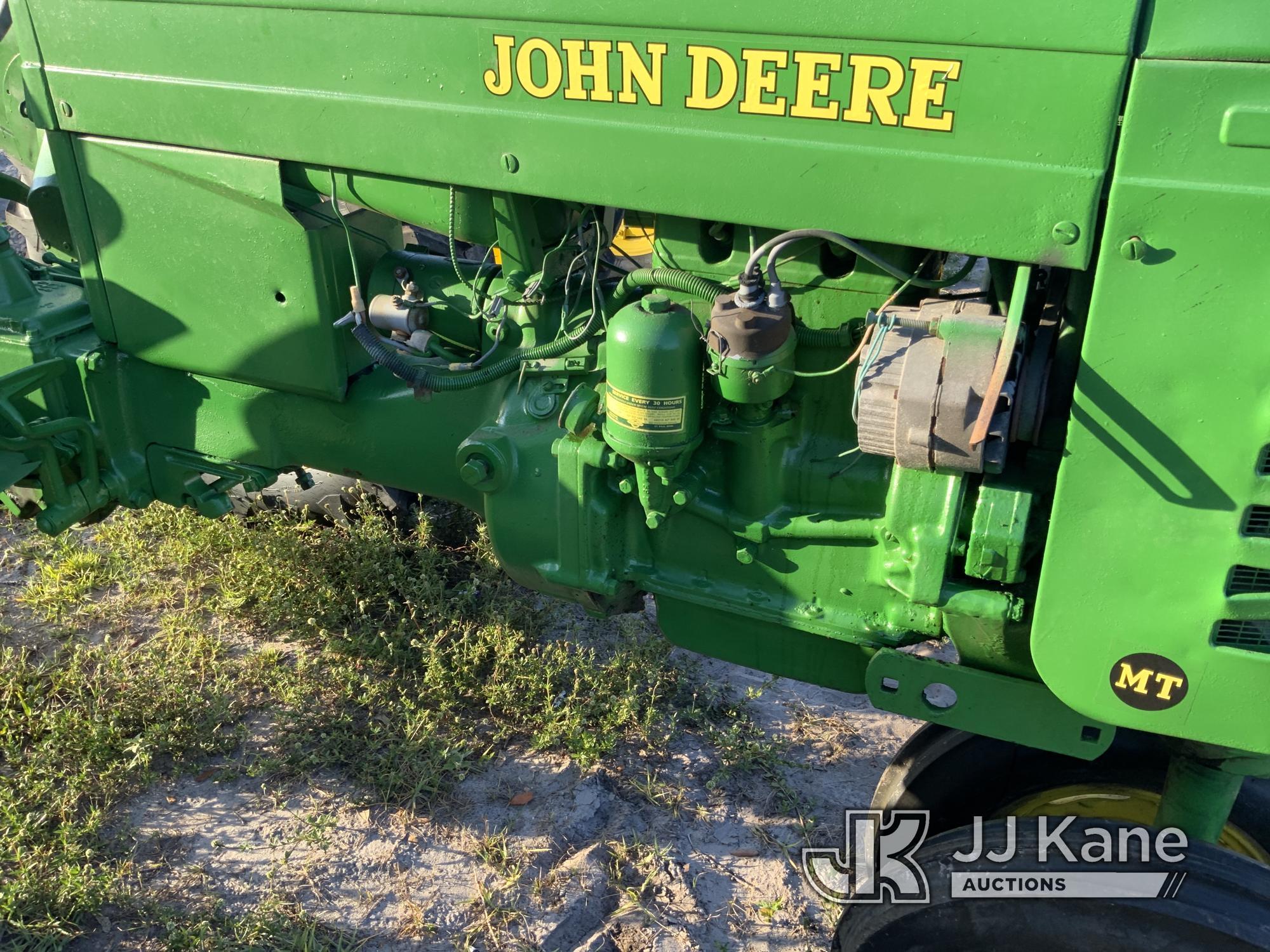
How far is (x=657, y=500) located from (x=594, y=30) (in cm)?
97

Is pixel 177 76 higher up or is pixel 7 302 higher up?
pixel 177 76

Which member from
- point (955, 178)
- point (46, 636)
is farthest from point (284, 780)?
point (955, 178)

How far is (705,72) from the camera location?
2.01 meters

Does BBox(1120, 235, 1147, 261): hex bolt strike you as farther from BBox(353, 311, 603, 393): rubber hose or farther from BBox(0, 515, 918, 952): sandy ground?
BBox(0, 515, 918, 952): sandy ground

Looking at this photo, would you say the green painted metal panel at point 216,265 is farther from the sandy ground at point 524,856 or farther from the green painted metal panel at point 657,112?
the sandy ground at point 524,856

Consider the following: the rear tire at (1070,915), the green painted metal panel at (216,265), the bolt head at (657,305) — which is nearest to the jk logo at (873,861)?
the rear tire at (1070,915)

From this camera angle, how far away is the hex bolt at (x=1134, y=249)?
171 cm

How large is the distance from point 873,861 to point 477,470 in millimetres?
1318

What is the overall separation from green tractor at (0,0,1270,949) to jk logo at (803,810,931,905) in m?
0.04

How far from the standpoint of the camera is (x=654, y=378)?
2203 millimetres

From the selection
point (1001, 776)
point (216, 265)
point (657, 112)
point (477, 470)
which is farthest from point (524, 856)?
point (657, 112)

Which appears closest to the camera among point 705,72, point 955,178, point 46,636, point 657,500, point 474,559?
point 955,178

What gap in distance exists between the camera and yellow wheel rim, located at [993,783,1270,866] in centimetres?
247

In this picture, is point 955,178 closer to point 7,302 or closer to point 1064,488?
point 1064,488
